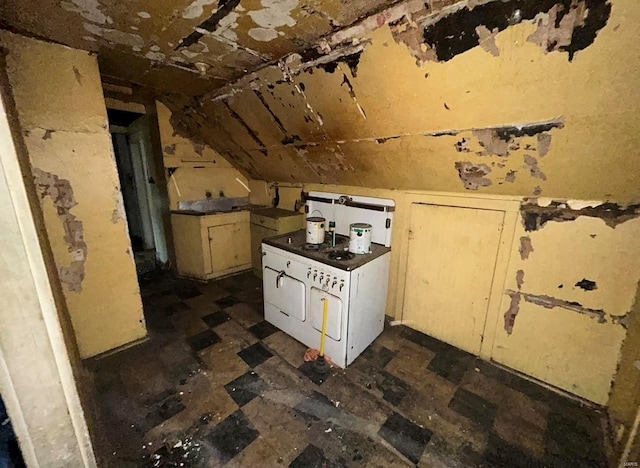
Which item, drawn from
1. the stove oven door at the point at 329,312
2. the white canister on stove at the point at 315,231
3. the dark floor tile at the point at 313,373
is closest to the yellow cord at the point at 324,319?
the stove oven door at the point at 329,312

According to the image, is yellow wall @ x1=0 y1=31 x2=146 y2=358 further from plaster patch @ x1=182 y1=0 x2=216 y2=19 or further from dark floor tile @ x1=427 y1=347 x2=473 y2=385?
dark floor tile @ x1=427 y1=347 x2=473 y2=385

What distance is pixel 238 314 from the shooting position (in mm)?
2699

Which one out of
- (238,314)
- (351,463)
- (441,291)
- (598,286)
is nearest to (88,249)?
(238,314)

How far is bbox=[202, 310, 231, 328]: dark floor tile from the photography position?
2545 mm

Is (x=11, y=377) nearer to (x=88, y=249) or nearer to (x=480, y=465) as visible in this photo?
(x=88, y=249)

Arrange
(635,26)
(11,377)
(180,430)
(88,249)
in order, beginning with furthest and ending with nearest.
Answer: (88,249)
(180,430)
(635,26)
(11,377)

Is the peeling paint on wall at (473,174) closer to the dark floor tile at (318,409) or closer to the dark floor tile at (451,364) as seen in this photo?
the dark floor tile at (451,364)

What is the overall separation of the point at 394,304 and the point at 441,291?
19.2 inches

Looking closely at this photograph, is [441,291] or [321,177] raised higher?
[321,177]

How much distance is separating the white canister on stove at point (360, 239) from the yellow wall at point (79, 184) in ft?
6.06

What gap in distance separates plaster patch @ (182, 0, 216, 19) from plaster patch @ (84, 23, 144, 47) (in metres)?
0.49

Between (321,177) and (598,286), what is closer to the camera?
(598,286)

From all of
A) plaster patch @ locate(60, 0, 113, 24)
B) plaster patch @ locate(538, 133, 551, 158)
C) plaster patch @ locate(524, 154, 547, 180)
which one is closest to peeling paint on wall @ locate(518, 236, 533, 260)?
plaster patch @ locate(524, 154, 547, 180)

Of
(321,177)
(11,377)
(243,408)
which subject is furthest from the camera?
(321,177)
